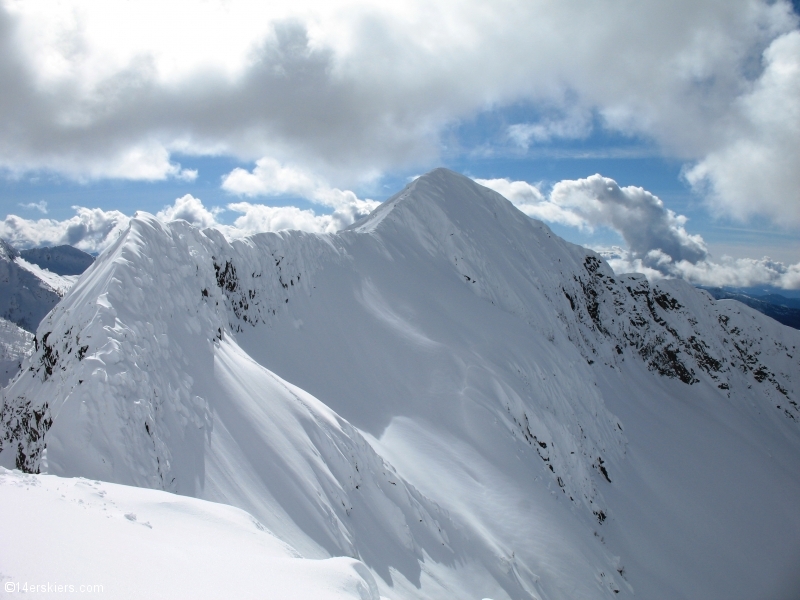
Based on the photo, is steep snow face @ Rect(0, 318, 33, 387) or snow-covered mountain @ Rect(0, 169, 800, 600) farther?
steep snow face @ Rect(0, 318, 33, 387)

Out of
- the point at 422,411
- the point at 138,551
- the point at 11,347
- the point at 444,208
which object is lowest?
the point at 11,347

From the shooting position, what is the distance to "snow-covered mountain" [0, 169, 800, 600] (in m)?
12.1

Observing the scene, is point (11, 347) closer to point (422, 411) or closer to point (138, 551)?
point (422, 411)

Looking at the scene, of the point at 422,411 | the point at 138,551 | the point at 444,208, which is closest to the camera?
the point at 138,551

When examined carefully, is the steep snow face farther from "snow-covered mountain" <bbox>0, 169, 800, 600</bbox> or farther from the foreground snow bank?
the foreground snow bank

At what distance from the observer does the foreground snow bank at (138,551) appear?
4898 mm

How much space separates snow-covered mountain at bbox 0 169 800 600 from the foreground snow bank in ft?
9.29

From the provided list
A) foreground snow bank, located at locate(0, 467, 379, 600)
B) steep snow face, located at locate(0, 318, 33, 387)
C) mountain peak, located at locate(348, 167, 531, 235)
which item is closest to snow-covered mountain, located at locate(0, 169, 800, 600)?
mountain peak, located at locate(348, 167, 531, 235)

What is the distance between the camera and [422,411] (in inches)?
986

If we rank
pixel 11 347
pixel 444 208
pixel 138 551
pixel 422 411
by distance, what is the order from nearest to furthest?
pixel 138 551 < pixel 422 411 < pixel 444 208 < pixel 11 347

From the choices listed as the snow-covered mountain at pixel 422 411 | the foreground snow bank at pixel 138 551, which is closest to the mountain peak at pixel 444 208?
the snow-covered mountain at pixel 422 411

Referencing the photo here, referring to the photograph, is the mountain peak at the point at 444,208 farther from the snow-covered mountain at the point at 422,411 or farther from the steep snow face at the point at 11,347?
the steep snow face at the point at 11,347

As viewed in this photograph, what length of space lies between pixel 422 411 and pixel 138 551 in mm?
19941

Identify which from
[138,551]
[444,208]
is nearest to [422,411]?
[138,551]
